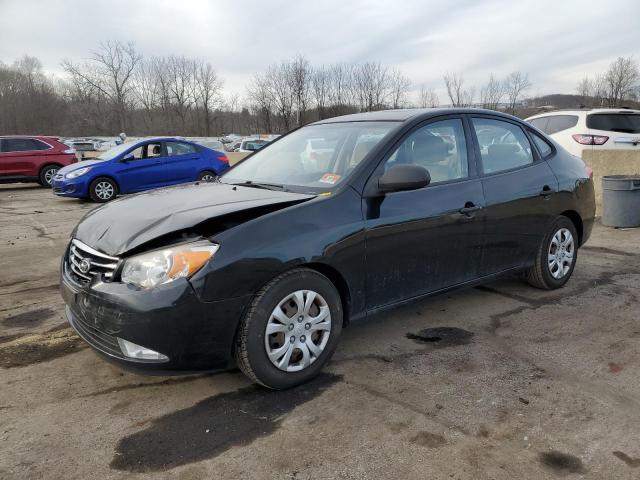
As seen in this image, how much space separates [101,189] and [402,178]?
10.2m

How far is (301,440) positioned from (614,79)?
6814cm

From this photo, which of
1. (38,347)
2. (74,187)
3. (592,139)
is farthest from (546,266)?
(74,187)

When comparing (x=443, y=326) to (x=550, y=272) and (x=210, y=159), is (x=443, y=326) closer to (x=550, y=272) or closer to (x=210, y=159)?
(x=550, y=272)

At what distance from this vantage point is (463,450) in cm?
245

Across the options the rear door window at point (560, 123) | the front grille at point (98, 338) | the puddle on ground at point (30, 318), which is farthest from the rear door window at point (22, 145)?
the front grille at point (98, 338)

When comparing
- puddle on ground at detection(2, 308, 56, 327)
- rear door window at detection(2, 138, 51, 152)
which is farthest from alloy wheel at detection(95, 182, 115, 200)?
puddle on ground at detection(2, 308, 56, 327)

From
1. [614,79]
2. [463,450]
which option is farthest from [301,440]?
[614,79]

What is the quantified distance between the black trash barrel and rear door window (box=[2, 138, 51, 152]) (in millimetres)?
15029

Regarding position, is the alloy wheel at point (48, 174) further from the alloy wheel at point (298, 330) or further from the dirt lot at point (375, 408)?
the alloy wheel at point (298, 330)

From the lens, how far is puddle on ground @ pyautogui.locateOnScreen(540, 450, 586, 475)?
230cm

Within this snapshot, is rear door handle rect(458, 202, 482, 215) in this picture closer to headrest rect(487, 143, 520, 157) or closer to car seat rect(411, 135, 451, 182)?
car seat rect(411, 135, 451, 182)

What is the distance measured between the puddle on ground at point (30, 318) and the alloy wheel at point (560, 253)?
178 inches

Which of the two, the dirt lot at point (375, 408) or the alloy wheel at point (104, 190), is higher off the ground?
the alloy wheel at point (104, 190)

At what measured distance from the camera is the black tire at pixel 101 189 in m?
11.6
